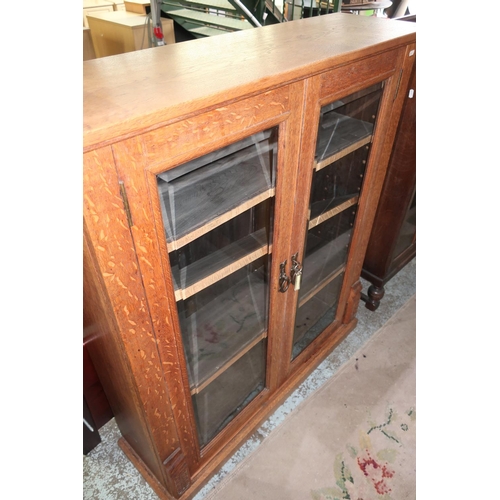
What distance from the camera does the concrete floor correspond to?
149 cm

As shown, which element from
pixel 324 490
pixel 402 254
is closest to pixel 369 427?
pixel 324 490

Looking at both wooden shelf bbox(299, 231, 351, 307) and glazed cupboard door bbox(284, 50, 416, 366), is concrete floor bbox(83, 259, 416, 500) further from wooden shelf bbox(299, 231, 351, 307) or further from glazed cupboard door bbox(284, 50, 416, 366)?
wooden shelf bbox(299, 231, 351, 307)

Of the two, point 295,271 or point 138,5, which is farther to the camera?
point 138,5

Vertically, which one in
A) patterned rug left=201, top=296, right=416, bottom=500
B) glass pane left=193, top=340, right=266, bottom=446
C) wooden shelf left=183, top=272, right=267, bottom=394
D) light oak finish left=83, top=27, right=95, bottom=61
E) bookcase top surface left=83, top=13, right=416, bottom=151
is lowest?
patterned rug left=201, top=296, right=416, bottom=500

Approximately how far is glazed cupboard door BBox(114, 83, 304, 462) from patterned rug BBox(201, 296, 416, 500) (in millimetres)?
221

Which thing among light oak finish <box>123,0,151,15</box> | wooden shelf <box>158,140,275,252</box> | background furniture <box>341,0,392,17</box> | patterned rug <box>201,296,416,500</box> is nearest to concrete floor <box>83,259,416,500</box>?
patterned rug <box>201,296,416,500</box>

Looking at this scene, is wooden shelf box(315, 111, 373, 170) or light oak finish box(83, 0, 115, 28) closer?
wooden shelf box(315, 111, 373, 170)

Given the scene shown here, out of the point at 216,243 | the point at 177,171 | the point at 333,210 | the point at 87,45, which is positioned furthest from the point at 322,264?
the point at 87,45

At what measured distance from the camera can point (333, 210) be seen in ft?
4.57

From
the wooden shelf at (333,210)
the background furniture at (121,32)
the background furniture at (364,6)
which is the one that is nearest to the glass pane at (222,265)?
the wooden shelf at (333,210)

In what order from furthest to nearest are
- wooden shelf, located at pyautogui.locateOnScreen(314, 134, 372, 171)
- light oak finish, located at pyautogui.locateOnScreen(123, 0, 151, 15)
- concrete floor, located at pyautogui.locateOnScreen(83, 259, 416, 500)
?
light oak finish, located at pyautogui.locateOnScreen(123, 0, 151, 15) → concrete floor, located at pyautogui.locateOnScreen(83, 259, 416, 500) → wooden shelf, located at pyautogui.locateOnScreen(314, 134, 372, 171)

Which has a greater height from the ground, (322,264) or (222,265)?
(222,265)

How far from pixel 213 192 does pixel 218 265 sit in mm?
218

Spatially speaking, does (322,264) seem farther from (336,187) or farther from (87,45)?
(87,45)
